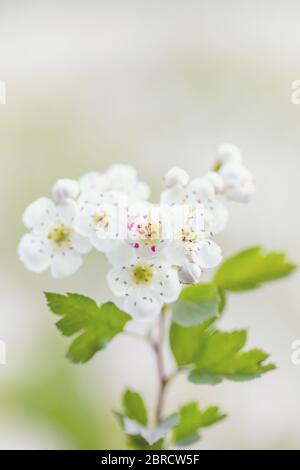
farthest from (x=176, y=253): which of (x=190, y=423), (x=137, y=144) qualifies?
(x=137, y=144)

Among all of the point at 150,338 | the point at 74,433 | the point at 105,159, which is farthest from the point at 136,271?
the point at 105,159

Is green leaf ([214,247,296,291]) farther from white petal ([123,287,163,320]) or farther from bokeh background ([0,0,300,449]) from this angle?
bokeh background ([0,0,300,449])

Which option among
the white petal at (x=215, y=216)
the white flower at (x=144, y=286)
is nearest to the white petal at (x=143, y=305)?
the white flower at (x=144, y=286)

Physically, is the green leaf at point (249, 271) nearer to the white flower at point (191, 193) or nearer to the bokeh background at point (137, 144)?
the white flower at point (191, 193)

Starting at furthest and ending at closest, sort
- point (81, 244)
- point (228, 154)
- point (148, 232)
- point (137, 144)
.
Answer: point (137, 144), point (228, 154), point (81, 244), point (148, 232)

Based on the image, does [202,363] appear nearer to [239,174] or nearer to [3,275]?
[239,174]

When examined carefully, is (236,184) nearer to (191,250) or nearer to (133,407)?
(191,250)
